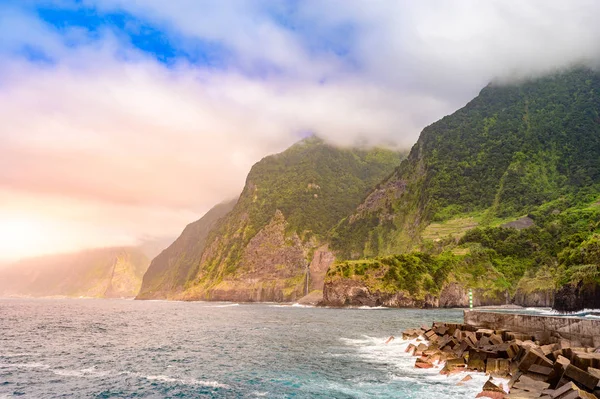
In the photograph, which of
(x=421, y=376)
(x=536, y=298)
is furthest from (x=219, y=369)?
(x=536, y=298)

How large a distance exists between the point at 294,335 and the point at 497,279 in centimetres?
14406

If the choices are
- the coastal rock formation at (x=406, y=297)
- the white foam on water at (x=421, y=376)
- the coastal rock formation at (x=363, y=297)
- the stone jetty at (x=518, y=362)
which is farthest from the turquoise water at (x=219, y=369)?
the coastal rock formation at (x=406, y=297)

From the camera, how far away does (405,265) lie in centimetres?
18062

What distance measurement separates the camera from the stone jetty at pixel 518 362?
18781mm

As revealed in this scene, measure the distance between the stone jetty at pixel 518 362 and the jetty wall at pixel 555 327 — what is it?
0.60 meters

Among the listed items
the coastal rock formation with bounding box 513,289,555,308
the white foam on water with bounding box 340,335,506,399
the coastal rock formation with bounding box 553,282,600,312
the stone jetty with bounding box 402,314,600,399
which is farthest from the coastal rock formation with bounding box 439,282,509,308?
the white foam on water with bounding box 340,335,506,399

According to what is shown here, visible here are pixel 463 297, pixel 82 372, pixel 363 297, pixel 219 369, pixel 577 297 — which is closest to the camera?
pixel 82 372

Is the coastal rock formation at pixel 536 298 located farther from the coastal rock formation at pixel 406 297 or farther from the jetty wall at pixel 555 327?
the jetty wall at pixel 555 327

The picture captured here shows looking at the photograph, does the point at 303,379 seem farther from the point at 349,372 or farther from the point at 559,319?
the point at 559,319

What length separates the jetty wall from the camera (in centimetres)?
2984

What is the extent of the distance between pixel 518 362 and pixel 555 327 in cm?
958

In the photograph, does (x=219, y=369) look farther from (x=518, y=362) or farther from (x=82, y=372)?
(x=518, y=362)

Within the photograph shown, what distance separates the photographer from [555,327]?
33.6 meters

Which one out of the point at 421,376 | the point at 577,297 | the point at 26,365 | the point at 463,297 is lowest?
the point at 463,297
